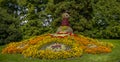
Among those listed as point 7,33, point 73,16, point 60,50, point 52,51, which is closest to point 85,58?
point 60,50

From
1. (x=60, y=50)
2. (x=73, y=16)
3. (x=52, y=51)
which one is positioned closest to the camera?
(x=52, y=51)

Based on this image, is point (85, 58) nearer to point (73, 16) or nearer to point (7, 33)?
point (7, 33)

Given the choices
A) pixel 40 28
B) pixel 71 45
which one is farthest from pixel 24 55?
pixel 40 28

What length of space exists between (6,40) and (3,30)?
1.05 meters

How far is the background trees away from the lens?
1415 inches

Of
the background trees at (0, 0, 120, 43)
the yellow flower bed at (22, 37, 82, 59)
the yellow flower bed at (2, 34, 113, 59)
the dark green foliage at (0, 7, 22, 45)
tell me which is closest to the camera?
the yellow flower bed at (22, 37, 82, 59)

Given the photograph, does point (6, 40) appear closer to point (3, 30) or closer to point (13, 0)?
point (3, 30)

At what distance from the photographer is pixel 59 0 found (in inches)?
1474

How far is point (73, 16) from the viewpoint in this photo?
3581 centimetres

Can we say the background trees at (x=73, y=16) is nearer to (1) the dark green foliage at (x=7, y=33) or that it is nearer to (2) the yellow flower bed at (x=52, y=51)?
(1) the dark green foliage at (x=7, y=33)

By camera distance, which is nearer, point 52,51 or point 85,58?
point 85,58

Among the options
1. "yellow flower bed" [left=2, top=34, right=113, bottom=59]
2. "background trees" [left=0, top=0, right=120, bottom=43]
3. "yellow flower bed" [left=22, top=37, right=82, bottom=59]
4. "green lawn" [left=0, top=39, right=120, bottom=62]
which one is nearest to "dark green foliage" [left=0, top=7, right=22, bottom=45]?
"background trees" [left=0, top=0, right=120, bottom=43]

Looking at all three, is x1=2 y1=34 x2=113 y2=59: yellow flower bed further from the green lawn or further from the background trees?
the background trees

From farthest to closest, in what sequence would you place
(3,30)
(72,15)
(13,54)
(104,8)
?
(104,8) → (72,15) → (3,30) → (13,54)
